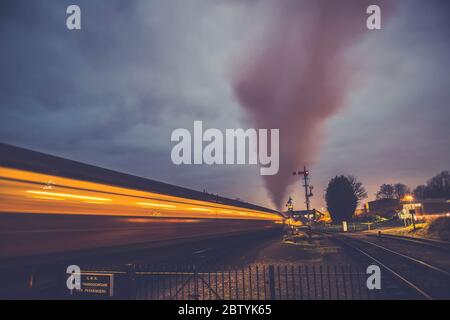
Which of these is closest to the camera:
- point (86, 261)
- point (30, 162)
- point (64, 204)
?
point (30, 162)

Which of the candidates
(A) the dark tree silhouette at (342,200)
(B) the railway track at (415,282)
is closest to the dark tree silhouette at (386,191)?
(A) the dark tree silhouette at (342,200)

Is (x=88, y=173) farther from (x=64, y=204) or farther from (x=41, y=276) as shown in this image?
(x=41, y=276)

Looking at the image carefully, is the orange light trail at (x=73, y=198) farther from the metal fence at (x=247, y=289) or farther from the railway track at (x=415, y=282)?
the railway track at (x=415, y=282)

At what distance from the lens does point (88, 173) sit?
6.06 m

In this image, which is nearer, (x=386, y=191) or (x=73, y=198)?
(x=73, y=198)

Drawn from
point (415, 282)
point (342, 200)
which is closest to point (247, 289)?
point (415, 282)

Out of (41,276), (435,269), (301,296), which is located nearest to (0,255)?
(41,276)

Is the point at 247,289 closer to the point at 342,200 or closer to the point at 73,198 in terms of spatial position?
the point at 73,198

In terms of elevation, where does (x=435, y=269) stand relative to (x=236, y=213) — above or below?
below

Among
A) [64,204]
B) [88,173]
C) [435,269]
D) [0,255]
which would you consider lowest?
[435,269]

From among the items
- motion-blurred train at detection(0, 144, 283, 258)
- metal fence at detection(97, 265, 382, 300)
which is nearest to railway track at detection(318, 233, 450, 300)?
metal fence at detection(97, 265, 382, 300)

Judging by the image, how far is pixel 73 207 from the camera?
540 cm
